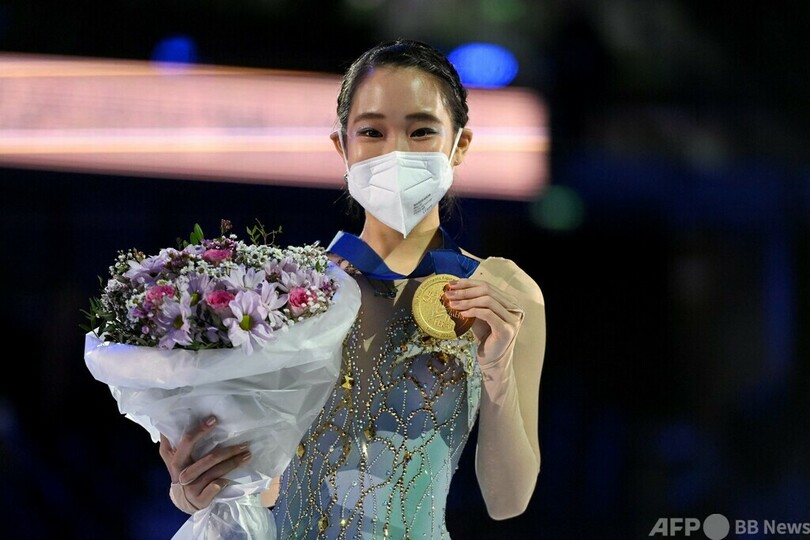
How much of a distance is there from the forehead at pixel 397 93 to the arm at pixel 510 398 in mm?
384

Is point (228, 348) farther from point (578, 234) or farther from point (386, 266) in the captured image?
point (578, 234)

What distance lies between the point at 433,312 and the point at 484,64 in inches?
58.1

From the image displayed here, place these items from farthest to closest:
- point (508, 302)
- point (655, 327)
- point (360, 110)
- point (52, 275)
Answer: point (655, 327) → point (52, 275) → point (360, 110) → point (508, 302)

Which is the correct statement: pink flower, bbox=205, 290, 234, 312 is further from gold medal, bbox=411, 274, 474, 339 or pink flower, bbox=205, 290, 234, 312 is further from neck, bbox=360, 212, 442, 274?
neck, bbox=360, 212, 442, 274

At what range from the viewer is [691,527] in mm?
3102

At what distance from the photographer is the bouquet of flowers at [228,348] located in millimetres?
1438

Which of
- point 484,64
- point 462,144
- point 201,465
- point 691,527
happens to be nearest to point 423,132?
point 462,144

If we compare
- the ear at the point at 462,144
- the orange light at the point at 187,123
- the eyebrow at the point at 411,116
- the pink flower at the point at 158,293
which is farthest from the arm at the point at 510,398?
the orange light at the point at 187,123

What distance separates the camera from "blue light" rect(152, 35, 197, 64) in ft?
9.71

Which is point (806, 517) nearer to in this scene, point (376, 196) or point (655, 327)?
point (655, 327)

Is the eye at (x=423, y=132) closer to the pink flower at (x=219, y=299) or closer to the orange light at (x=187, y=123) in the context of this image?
the pink flower at (x=219, y=299)

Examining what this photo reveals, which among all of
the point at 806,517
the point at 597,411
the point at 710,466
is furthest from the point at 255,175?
the point at 806,517

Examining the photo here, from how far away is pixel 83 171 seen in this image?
2.92 meters

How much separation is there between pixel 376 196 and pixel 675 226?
5.13 ft
